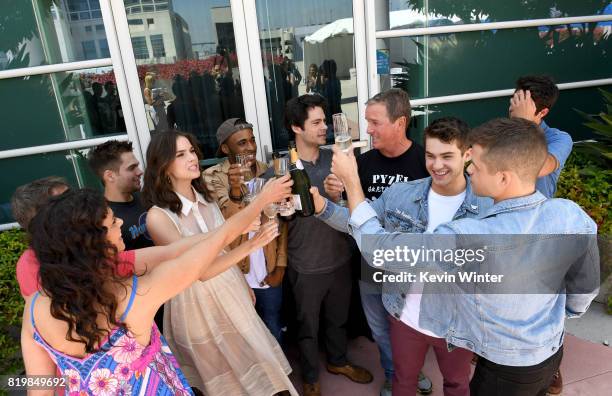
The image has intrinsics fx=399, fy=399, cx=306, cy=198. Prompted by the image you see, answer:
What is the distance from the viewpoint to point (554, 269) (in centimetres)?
163

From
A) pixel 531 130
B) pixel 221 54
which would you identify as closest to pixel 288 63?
pixel 221 54

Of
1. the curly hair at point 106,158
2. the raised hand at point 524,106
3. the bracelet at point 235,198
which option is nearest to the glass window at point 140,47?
the curly hair at point 106,158

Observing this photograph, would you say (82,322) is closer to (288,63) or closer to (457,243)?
(457,243)

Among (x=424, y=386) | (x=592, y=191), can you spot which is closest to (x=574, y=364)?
(x=424, y=386)

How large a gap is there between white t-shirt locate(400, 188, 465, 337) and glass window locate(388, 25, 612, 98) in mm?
2182

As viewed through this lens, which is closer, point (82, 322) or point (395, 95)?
point (82, 322)

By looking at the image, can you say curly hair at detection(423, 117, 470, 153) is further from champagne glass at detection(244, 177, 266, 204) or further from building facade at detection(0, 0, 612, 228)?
building facade at detection(0, 0, 612, 228)

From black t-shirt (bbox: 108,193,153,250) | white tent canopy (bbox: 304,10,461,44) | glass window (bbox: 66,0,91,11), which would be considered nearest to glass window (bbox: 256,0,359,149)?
white tent canopy (bbox: 304,10,461,44)

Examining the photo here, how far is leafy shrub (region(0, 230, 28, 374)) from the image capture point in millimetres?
2885

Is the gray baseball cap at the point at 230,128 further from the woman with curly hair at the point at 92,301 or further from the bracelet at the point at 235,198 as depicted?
the woman with curly hair at the point at 92,301

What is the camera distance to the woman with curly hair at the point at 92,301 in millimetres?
1398

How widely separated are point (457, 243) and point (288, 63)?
2782mm

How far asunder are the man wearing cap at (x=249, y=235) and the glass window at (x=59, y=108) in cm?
116

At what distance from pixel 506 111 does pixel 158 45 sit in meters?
3.59
